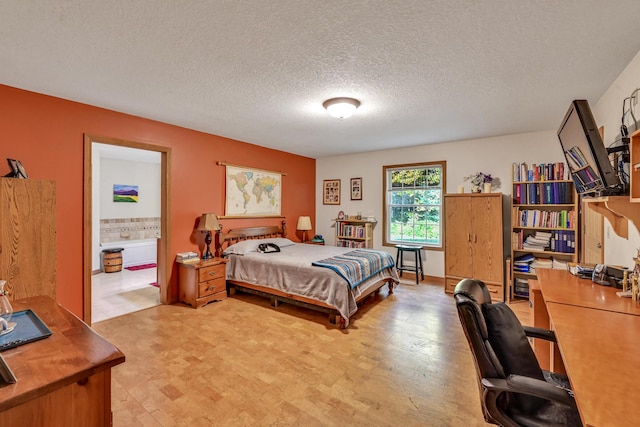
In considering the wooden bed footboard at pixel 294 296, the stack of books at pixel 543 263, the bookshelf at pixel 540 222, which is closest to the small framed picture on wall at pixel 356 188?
the wooden bed footboard at pixel 294 296

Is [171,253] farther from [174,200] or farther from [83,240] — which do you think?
[83,240]

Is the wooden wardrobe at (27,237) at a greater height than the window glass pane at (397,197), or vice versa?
the window glass pane at (397,197)

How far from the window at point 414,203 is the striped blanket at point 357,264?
1.31 m

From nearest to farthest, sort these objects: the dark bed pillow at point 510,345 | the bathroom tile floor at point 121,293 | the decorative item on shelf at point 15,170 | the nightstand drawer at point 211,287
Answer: the dark bed pillow at point 510,345
the decorative item on shelf at point 15,170
the bathroom tile floor at point 121,293
the nightstand drawer at point 211,287

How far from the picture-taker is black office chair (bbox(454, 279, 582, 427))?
1144 millimetres

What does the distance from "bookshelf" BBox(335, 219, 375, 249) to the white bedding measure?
1144 millimetres

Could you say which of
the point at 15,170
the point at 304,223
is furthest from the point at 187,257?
the point at 304,223

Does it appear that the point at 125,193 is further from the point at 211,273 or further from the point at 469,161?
the point at 469,161

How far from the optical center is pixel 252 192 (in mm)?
5078

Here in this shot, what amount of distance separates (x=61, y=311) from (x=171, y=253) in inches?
101

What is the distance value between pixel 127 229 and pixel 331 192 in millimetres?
4632

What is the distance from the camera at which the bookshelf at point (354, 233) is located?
5.64m

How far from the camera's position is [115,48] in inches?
80.8

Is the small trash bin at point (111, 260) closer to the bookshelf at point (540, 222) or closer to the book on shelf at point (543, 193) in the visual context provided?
the bookshelf at point (540, 222)
